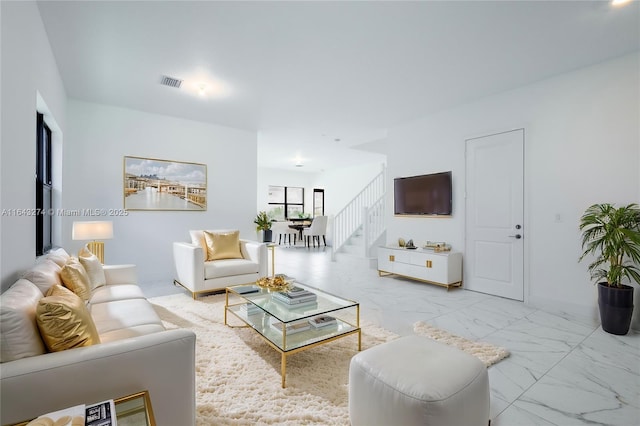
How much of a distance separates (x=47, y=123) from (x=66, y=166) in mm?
983

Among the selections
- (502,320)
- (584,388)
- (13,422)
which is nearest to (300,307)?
(13,422)

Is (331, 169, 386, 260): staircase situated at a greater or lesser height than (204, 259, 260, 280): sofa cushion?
greater

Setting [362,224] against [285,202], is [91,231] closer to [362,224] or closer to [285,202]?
[362,224]

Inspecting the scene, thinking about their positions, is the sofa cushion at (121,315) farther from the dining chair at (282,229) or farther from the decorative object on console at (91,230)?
the dining chair at (282,229)

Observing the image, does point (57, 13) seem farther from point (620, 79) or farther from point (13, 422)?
point (620, 79)

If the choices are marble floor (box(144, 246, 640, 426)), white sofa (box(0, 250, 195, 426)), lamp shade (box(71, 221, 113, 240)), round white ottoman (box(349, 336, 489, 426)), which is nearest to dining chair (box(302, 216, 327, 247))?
marble floor (box(144, 246, 640, 426))

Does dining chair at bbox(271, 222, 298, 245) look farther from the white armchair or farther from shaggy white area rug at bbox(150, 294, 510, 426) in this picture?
shaggy white area rug at bbox(150, 294, 510, 426)

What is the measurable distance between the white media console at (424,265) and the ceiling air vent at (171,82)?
3.85 metres

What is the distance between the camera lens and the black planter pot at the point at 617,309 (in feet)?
8.96

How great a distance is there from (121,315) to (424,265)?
12.6ft

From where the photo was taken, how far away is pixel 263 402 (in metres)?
1.76

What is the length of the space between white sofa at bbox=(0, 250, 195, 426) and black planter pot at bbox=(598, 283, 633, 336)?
355 centimetres

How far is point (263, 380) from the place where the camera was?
1.98 meters

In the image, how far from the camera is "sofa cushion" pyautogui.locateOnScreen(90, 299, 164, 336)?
1904 mm
